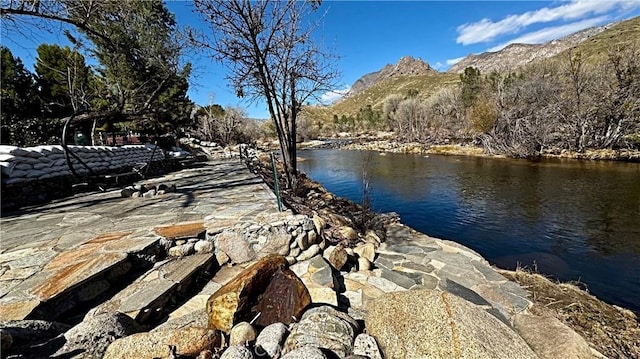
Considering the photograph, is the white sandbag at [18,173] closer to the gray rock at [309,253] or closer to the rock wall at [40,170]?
the rock wall at [40,170]

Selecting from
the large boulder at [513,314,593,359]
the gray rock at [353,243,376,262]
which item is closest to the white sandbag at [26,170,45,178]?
the gray rock at [353,243,376,262]

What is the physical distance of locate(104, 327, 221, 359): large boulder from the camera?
1.68m

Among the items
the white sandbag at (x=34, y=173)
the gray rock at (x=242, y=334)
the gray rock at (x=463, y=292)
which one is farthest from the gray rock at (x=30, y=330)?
the white sandbag at (x=34, y=173)

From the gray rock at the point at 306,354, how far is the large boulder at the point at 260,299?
458 millimetres

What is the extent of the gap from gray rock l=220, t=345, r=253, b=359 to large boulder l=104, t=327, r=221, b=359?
0.20m

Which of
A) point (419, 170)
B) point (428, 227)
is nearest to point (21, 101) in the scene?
point (428, 227)

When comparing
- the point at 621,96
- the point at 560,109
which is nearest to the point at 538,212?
the point at 621,96

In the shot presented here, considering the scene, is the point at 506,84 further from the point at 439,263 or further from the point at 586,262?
the point at 439,263

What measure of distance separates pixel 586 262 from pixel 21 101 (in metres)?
19.0

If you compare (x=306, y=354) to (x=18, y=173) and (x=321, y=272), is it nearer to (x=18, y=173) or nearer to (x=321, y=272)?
(x=321, y=272)

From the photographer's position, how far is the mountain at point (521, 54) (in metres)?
37.2

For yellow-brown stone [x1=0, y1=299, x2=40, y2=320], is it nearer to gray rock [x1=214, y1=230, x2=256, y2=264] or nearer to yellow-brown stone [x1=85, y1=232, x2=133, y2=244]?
yellow-brown stone [x1=85, y1=232, x2=133, y2=244]


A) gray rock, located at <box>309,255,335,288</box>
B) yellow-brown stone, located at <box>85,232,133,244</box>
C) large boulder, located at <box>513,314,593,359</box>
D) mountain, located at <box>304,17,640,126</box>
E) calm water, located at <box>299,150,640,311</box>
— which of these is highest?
mountain, located at <box>304,17,640,126</box>

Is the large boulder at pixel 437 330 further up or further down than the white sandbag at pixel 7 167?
further down
